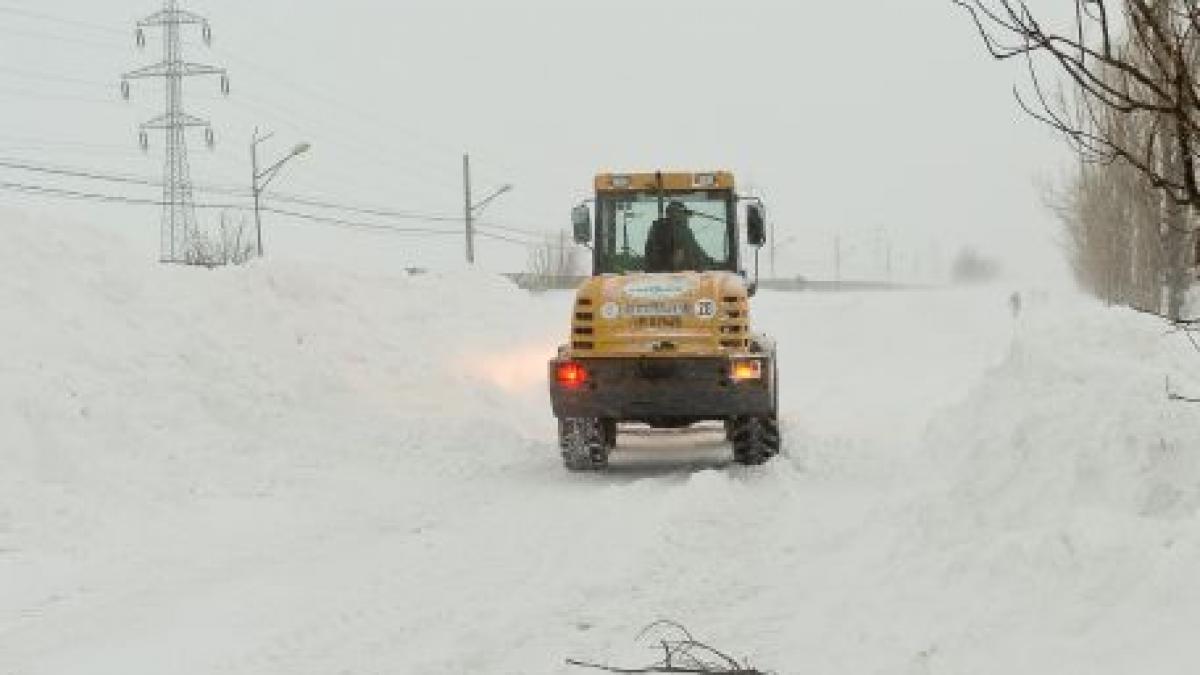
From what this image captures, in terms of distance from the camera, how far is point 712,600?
6.28 m

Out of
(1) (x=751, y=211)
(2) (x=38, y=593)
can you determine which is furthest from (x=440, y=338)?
(2) (x=38, y=593)

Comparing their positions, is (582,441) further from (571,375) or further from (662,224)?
(662,224)

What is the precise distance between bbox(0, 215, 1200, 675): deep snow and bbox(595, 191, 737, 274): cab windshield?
2002 millimetres

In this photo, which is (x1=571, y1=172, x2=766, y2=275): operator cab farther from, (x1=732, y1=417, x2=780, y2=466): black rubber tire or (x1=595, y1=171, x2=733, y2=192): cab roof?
(x1=732, y1=417, x2=780, y2=466): black rubber tire

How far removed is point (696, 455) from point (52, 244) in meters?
6.97

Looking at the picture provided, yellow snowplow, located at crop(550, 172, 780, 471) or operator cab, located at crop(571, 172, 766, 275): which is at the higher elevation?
operator cab, located at crop(571, 172, 766, 275)

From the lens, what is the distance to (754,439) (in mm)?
11078

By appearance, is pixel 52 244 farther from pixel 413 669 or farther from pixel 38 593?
pixel 413 669

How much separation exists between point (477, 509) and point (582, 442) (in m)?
1.99

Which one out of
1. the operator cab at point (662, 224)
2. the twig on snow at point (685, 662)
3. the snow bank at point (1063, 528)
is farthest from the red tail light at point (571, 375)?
the twig on snow at point (685, 662)

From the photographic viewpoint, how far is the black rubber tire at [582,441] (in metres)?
11.1

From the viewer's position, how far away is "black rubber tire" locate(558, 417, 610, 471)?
11.1 meters

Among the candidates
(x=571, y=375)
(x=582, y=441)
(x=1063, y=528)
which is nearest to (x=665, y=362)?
(x=571, y=375)

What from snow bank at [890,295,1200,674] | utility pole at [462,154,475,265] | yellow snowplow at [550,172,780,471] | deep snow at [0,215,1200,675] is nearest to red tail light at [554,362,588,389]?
yellow snowplow at [550,172,780,471]
